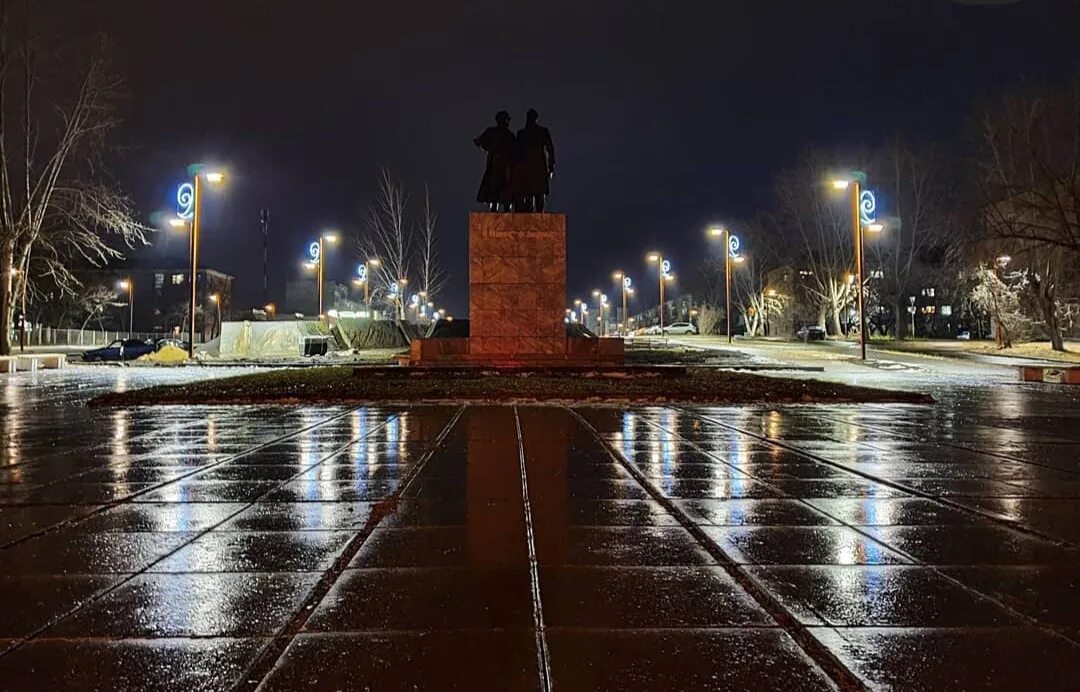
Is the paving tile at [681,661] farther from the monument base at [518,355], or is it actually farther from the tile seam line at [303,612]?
the monument base at [518,355]

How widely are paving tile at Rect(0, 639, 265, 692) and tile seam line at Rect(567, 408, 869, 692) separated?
258 centimetres

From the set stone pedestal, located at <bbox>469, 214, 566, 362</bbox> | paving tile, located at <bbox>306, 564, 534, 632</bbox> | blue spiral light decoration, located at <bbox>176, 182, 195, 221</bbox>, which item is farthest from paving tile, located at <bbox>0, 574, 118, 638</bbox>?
blue spiral light decoration, located at <bbox>176, 182, 195, 221</bbox>

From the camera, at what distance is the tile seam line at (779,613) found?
3.30 m

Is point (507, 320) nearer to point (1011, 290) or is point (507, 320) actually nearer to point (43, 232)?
point (43, 232)

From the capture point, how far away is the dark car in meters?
42.4

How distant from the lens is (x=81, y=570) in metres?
4.80

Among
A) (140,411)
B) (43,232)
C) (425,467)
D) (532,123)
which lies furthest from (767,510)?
(43,232)

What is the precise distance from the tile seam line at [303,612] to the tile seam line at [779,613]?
95.3 inches

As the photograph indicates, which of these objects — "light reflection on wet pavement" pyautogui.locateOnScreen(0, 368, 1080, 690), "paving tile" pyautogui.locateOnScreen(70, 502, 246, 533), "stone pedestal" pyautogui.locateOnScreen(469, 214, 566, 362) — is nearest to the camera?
"light reflection on wet pavement" pyautogui.locateOnScreen(0, 368, 1080, 690)

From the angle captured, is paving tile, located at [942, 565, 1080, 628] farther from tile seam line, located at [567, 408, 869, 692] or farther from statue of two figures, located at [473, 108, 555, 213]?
statue of two figures, located at [473, 108, 555, 213]

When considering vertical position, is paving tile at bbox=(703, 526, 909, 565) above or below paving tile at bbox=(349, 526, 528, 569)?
below

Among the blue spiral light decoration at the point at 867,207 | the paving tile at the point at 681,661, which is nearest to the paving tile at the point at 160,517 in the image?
the paving tile at the point at 681,661

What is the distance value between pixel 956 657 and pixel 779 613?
845 millimetres

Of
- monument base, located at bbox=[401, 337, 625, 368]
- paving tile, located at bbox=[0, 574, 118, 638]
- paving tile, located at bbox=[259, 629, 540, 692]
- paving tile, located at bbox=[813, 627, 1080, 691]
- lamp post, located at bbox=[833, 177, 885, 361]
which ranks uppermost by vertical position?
lamp post, located at bbox=[833, 177, 885, 361]
